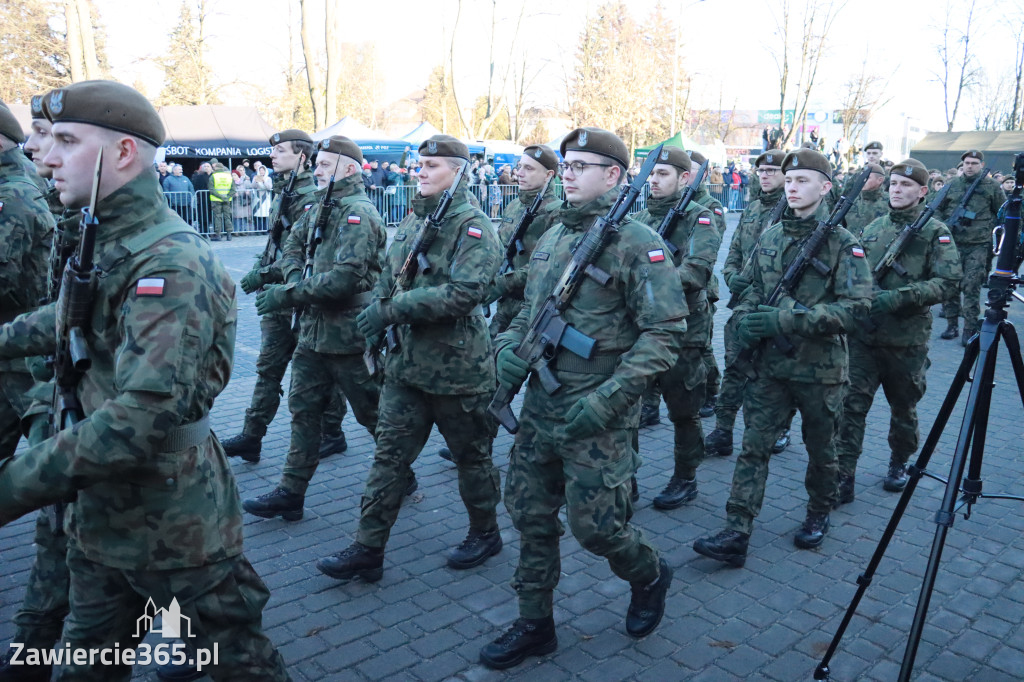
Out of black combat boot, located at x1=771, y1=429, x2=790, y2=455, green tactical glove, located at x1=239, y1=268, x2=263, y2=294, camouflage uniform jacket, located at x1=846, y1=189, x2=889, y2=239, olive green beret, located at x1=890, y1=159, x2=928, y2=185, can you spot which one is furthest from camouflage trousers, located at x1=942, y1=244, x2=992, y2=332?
green tactical glove, located at x1=239, y1=268, x2=263, y2=294

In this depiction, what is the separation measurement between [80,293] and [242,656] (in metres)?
1.24

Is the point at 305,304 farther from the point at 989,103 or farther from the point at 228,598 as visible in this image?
the point at 989,103

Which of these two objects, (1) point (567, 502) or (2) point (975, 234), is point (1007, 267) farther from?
(2) point (975, 234)

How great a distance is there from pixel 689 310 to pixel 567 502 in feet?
6.68

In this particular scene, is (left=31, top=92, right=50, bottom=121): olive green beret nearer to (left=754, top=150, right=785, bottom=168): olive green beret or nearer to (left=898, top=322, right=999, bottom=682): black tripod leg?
(left=898, top=322, right=999, bottom=682): black tripod leg

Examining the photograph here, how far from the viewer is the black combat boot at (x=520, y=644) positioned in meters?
3.69

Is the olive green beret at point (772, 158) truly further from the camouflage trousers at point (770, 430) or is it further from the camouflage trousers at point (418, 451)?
the camouflage trousers at point (418, 451)

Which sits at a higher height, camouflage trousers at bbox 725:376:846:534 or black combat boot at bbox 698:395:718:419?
camouflage trousers at bbox 725:376:846:534

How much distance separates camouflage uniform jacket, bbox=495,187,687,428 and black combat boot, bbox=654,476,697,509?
2006 mm

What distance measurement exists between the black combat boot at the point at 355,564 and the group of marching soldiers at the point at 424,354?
0.04 feet

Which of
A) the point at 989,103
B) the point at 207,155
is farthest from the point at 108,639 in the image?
the point at 989,103

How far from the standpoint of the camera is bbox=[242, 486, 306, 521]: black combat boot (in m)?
5.14

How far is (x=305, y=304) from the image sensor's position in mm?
5223

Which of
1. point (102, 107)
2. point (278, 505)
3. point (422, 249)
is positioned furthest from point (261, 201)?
point (102, 107)
